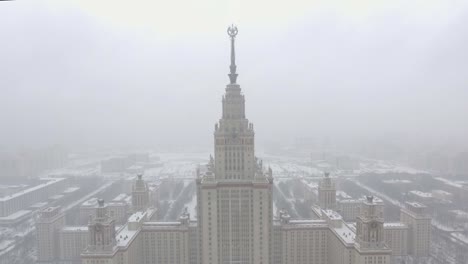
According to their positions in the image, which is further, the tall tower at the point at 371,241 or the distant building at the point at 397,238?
the distant building at the point at 397,238

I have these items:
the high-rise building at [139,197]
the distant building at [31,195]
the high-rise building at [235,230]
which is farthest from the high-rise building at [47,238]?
the high-rise building at [235,230]

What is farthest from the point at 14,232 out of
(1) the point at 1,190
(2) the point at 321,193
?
(2) the point at 321,193

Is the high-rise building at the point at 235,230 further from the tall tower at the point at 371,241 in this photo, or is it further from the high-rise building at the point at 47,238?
the high-rise building at the point at 47,238

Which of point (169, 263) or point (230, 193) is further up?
point (230, 193)

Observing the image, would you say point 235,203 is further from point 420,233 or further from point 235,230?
point 420,233

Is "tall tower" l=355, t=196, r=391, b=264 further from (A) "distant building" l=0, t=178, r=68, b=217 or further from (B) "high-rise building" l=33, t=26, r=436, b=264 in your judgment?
(A) "distant building" l=0, t=178, r=68, b=217

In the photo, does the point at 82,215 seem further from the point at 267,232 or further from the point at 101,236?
the point at 267,232

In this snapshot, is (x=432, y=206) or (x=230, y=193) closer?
(x=230, y=193)

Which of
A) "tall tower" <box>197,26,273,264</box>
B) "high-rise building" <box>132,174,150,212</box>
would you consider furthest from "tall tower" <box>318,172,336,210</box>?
"high-rise building" <box>132,174,150,212</box>

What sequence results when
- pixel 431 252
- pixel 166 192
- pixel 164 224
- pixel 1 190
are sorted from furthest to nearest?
pixel 166 192
pixel 1 190
pixel 431 252
pixel 164 224
